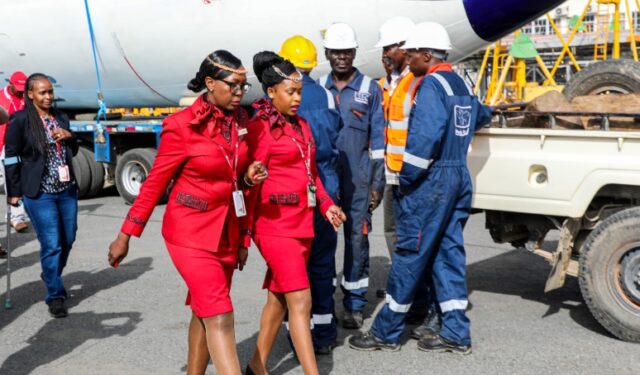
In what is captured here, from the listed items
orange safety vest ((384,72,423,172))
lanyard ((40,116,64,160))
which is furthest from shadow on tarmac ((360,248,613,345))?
lanyard ((40,116,64,160))

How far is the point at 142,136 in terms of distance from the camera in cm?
1288

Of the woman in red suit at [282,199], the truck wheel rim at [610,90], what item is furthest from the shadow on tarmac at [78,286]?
the truck wheel rim at [610,90]

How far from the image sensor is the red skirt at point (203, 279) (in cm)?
395

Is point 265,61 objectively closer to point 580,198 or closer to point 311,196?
point 311,196

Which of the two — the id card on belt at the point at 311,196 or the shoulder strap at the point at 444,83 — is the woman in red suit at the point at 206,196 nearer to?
the id card on belt at the point at 311,196

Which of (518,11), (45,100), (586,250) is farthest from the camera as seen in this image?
(518,11)

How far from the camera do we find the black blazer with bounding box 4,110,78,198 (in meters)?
6.20

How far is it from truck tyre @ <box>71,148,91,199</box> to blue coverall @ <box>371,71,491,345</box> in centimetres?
829

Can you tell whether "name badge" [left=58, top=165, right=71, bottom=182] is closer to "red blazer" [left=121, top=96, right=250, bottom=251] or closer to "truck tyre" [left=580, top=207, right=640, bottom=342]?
"red blazer" [left=121, top=96, right=250, bottom=251]

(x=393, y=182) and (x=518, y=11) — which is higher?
(x=518, y=11)

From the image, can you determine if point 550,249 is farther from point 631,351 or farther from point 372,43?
point 372,43

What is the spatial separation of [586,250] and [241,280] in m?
3.01

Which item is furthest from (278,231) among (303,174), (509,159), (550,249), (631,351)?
(550,249)

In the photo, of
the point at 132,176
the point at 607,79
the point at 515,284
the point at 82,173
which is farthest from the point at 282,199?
the point at 82,173
